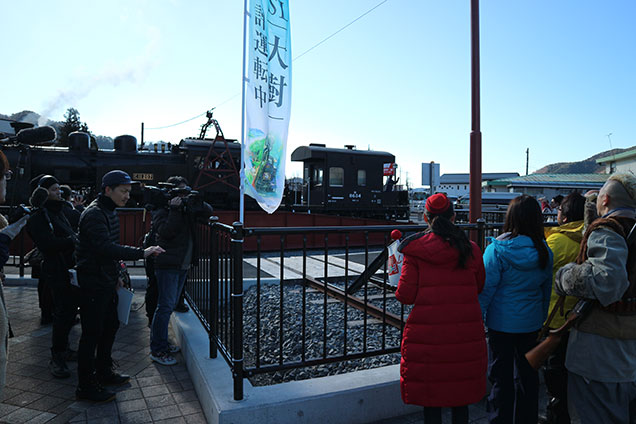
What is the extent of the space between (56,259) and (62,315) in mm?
608

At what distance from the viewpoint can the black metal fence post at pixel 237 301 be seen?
2.69 m

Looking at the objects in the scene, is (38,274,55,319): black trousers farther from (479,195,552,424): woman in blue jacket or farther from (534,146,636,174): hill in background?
(534,146,636,174): hill in background

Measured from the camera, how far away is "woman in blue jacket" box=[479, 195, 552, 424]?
8.53ft

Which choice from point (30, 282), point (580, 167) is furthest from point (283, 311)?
point (580, 167)

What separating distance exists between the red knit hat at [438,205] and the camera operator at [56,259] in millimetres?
3544

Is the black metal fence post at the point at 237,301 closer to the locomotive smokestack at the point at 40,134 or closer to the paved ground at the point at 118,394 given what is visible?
the paved ground at the point at 118,394

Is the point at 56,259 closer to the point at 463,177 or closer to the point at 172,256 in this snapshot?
the point at 172,256

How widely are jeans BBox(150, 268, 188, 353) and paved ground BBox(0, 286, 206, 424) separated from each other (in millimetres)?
208

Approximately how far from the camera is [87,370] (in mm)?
3203

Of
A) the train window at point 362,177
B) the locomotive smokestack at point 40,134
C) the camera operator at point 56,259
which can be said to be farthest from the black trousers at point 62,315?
the train window at point 362,177

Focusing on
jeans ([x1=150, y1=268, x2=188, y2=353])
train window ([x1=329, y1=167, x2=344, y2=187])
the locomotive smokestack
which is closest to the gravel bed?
jeans ([x1=150, y1=268, x2=188, y2=353])

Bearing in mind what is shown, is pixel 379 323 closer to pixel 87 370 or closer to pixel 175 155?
pixel 87 370

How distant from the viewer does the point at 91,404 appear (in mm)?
3158

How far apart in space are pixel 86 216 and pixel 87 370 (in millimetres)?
1273
